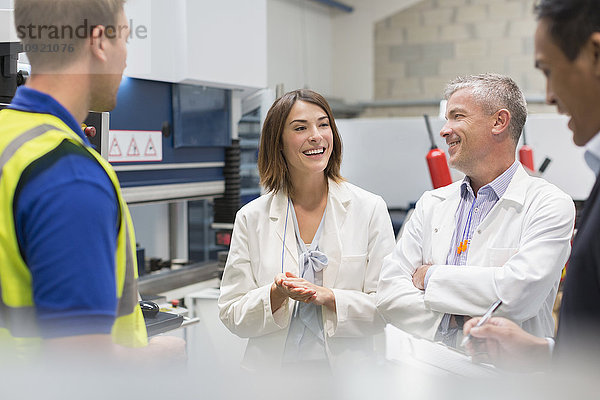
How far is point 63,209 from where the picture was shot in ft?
2.01

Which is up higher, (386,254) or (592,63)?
(592,63)

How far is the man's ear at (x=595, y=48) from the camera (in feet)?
2.09

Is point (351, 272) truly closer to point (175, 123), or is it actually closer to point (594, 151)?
point (594, 151)

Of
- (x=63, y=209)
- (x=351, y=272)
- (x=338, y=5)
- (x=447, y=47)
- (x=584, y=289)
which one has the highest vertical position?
(x=338, y=5)

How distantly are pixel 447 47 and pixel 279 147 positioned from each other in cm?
490

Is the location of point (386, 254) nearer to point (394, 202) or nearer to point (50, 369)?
point (50, 369)

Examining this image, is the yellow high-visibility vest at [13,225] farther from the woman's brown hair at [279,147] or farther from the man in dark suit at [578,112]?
the woman's brown hair at [279,147]

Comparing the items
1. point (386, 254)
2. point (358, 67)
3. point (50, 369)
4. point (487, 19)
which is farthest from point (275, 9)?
point (50, 369)

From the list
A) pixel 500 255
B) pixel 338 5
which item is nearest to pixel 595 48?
pixel 500 255

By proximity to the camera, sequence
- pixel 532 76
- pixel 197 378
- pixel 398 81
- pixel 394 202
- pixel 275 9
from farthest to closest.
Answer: pixel 398 81 < pixel 532 76 < pixel 275 9 < pixel 394 202 < pixel 197 378

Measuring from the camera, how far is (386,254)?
159 cm

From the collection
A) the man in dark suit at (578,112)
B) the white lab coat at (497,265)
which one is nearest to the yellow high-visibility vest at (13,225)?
the man in dark suit at (578,112)

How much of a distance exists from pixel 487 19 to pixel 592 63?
569 centimetres

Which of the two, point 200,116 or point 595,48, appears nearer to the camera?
point 595,48
